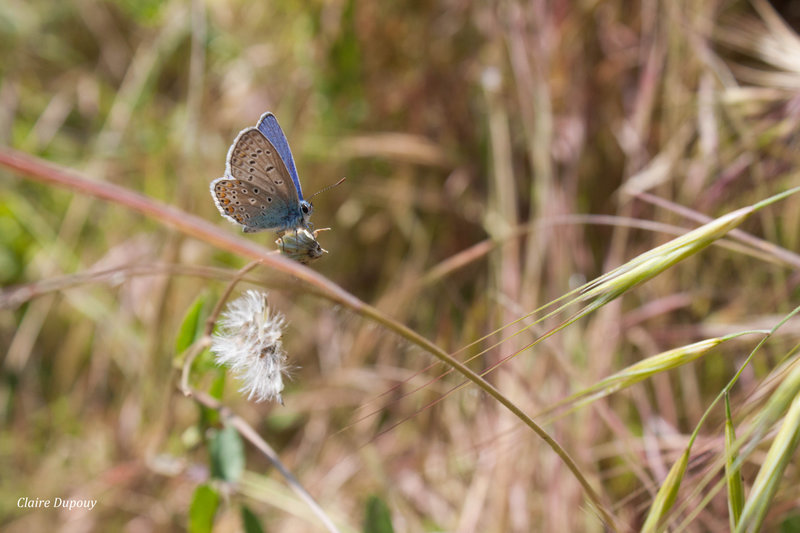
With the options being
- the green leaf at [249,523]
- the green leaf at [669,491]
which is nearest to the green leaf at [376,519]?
the green leaf at [249,523]

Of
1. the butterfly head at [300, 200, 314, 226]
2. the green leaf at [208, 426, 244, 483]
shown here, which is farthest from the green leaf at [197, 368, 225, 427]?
the butterfly head at [300, 200, 314, 226]

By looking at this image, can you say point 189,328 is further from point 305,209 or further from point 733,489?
point 733,489

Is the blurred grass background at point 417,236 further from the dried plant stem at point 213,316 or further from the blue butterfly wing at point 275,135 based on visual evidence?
the blue butterfly wing at point 275,135

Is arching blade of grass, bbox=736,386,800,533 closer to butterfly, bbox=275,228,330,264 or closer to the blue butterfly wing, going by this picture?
butterfly, bbox=275,228,330,264

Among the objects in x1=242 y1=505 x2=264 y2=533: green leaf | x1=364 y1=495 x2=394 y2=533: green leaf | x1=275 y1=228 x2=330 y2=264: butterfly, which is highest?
x1=275 y1=228 x2=330 y2=264: butterfly

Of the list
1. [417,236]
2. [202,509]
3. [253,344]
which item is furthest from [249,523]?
[417,236]
